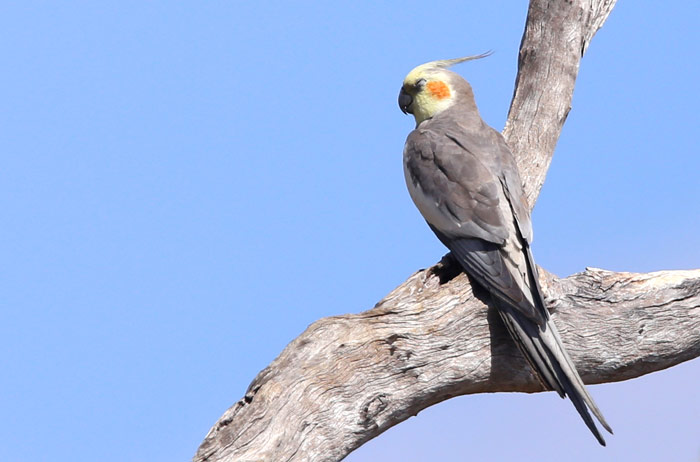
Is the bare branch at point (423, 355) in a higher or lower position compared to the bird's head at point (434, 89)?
lower

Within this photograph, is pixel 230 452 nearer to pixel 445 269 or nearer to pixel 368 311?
pixel 368 311

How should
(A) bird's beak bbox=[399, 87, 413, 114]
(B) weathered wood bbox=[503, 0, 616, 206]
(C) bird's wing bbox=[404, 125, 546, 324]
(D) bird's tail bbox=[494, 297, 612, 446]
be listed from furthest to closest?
(A) bird's beak bbox=[399, 87, 413, 114] < (B) weathered wood bbox=[503, 0, 616, 206] < (C) bird's wing bbox=[404, 125, 546, 324] < (D) bird's tail bbox=[494, 297, 612, 446]

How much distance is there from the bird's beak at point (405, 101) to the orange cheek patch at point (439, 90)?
0.19 metres

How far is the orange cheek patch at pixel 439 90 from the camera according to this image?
5.68m

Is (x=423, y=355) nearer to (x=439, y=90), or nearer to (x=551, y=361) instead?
(x=551, y=361)

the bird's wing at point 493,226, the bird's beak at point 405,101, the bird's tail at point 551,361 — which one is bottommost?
the bird's tail at point 551,361

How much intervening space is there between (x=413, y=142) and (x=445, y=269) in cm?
97

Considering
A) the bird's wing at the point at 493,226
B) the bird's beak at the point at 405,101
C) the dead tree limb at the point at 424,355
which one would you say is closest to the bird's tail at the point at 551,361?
the bird's wing at the point at 493,226

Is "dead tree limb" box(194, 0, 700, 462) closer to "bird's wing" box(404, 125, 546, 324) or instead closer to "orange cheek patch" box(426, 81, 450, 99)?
"bird's wing" box(404, 125, 546, 324)

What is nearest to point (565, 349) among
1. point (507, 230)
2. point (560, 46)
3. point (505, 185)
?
point (507, 230)

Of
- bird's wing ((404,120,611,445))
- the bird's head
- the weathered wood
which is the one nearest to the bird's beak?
the bird's head

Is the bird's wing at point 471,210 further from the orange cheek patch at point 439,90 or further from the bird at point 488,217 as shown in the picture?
the orange cheek patch at point 439,90

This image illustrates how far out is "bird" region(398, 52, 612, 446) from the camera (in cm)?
432

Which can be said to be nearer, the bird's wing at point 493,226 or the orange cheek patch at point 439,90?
the bird's wing at point 493,226
